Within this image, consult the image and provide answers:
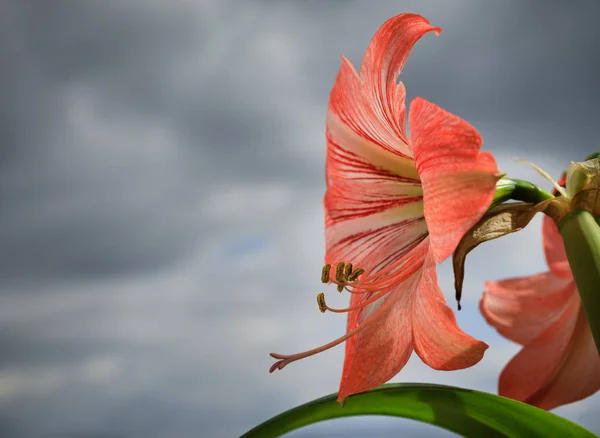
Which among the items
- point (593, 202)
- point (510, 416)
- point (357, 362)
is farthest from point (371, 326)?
point (593, 202)

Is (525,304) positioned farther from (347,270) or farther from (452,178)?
(452,178)

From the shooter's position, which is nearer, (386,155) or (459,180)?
(459,180)

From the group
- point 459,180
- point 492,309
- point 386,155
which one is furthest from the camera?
point 492,309

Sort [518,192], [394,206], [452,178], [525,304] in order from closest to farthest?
1. [452,178]
2. [518,192]
3. [394,206]
4. [525,304]

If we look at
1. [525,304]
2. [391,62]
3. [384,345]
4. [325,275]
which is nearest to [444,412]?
[384,345]

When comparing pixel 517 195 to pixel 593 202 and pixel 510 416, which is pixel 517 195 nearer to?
pixel 593 202
